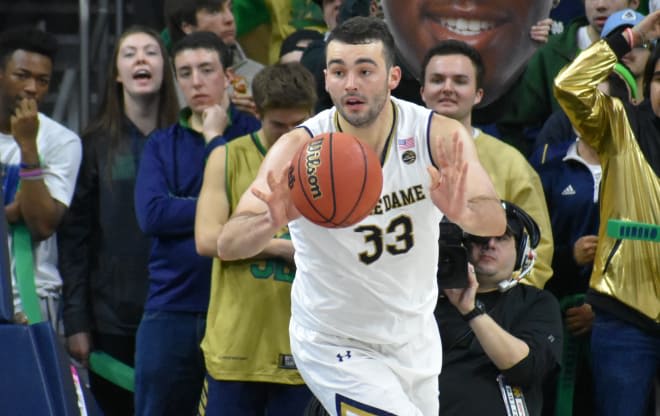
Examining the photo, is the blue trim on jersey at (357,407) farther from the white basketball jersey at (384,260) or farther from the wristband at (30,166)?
the wristband at (30,166)

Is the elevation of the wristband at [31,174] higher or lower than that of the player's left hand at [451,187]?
lower

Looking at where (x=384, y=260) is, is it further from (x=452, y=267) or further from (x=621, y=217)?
(x=621, y=217)

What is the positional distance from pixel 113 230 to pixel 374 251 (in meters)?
2.39

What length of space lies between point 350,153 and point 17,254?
2.80 metres

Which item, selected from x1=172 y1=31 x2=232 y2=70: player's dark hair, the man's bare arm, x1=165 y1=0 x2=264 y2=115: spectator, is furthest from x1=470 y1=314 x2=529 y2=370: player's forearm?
x1=165 y1=0 x2=264 y2=115: spectator

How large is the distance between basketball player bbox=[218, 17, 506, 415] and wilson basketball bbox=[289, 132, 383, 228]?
0.29m

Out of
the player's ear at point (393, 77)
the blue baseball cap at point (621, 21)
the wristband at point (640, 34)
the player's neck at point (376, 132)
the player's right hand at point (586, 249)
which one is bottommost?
→ the player's right hand at point (586, 249)

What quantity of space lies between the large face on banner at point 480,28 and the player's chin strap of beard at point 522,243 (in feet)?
5.40

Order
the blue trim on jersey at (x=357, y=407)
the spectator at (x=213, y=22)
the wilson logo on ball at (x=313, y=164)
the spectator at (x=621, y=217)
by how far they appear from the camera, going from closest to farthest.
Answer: the wilson logo on ball at (x=313, y=164) → the blue trim on jersey at (x=357, y=407) → the spectator at (x=621, y=217) → the spectator at (x=213, y=22)

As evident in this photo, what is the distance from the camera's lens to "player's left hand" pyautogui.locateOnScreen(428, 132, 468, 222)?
4914mm

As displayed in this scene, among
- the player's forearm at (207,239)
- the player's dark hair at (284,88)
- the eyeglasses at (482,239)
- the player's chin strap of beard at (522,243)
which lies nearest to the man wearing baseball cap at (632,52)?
the player's chin strap of beard at (522,243)

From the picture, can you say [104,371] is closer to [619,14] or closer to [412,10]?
[412,10]

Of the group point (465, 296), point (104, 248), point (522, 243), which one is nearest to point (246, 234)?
point (465, 296)

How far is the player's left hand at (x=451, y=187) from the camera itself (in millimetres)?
4914
